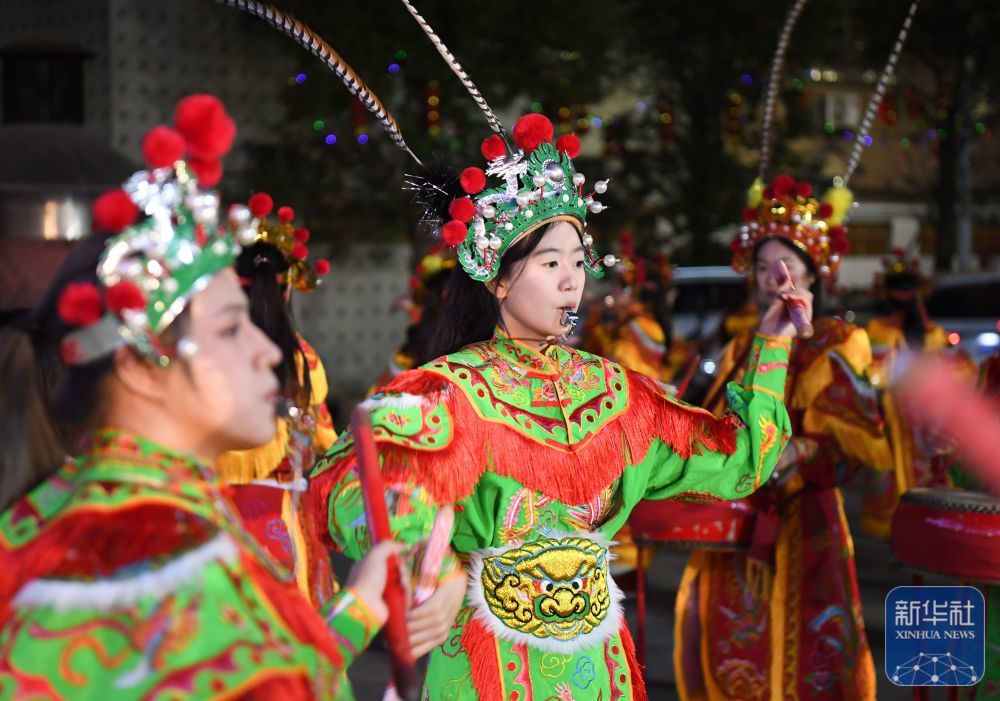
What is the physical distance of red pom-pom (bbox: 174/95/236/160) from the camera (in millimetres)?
1736

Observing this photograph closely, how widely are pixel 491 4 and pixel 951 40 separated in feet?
22.3

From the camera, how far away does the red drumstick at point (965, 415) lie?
3.83 meters

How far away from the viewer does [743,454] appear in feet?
10.00

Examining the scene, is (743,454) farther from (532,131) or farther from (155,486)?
(155,486)

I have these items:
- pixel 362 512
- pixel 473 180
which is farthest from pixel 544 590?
pixel 473 180

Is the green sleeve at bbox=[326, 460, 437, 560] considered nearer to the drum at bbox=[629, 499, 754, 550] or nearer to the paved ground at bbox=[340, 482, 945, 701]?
the drum at bbox=[629, 499, 754, 550]

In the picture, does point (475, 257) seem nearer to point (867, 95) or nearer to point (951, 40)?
point (951, 40)

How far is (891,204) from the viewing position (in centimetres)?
2441

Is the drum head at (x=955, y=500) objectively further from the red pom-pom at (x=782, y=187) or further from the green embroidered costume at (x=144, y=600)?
the green embroidered costume at (x=144, y=600)

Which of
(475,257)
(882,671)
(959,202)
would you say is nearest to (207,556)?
(475,257)

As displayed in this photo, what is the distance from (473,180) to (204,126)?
1.24 m

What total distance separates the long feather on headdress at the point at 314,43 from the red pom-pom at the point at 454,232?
0.90ft

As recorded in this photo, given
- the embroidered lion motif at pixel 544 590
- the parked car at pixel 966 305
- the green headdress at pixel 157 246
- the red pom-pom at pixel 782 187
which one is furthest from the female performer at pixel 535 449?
the parked car at pixel 966 305

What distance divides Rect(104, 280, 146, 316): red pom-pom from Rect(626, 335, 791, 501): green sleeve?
5.10 feet
